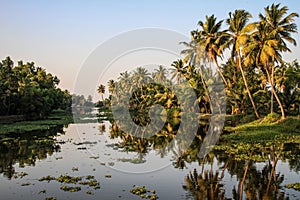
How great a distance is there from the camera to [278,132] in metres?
25.1

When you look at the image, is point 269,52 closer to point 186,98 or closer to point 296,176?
point 296,176

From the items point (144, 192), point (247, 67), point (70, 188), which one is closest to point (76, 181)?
point (70, 188)

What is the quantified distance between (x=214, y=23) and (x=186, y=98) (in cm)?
1860

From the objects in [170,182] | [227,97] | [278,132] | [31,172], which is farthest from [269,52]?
[31,172]

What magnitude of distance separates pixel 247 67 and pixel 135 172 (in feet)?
123

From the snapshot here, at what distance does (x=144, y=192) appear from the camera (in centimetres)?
1137

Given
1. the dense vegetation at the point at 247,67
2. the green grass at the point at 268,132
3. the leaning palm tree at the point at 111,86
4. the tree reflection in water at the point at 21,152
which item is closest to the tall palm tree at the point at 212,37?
the dense vegetation at the point at 247,67

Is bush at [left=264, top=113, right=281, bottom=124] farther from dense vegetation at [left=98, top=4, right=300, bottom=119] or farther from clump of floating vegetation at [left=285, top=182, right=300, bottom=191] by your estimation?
clump of floating vegetation at [left=285, top=182, right=300, bottom=191]

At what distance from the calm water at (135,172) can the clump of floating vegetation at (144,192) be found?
28 cm

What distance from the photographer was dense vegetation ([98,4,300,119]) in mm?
29672

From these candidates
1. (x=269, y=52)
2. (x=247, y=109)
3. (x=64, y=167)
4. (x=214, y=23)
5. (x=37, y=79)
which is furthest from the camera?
(x=37, y=79)

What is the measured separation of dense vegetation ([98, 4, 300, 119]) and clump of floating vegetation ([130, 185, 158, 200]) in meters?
21.9

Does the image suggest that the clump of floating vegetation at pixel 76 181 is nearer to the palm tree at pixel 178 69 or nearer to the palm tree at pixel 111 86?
the palm tree at pixel 178 69

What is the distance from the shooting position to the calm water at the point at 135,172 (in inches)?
439
